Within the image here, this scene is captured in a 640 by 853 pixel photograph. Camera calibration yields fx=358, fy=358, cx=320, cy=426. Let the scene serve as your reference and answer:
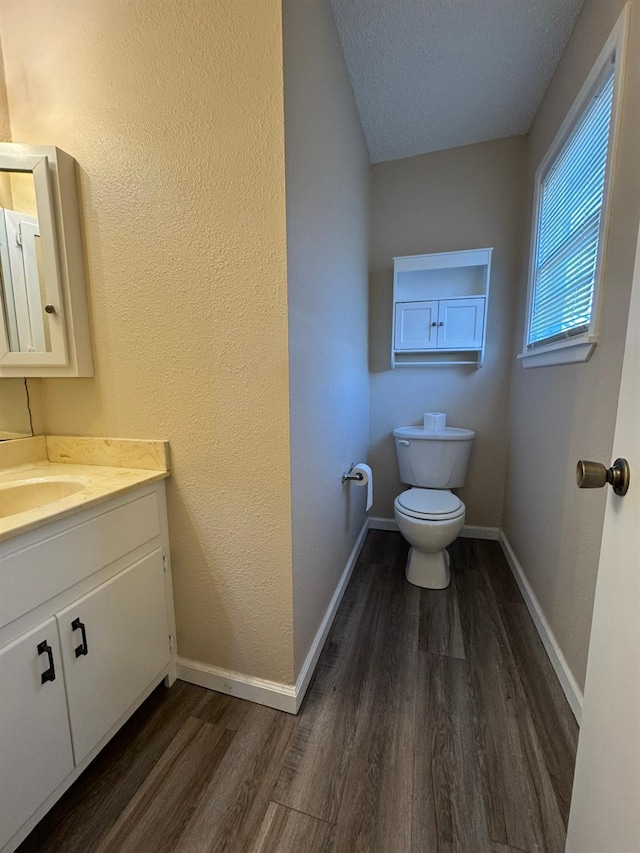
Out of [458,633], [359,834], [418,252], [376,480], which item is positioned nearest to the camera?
[359,834]

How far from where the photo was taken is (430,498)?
195 centimetres

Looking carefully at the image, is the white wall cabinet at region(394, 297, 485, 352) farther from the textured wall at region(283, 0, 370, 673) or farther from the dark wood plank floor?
the dark wood plank floor

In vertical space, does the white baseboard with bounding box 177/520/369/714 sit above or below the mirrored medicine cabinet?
below

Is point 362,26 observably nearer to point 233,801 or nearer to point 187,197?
point 187,197

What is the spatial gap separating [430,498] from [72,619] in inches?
63.6

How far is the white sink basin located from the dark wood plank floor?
2.60ft

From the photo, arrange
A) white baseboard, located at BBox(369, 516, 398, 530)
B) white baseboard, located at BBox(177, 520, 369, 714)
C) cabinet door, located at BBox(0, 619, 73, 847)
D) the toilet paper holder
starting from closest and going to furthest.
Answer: cabinet door, located at BBox(0, 619, 73, 847), white baseboard, located at BBox(177, 520, 369, 714), the toilet paper holder, white baseboard, located at BBox(369, 516, 398, 530)

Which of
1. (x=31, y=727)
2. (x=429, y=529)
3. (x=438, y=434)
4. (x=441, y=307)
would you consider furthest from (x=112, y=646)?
(x=441, y=307)

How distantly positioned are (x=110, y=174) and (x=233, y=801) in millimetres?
1862

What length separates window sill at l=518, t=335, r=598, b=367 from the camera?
47.1 inches

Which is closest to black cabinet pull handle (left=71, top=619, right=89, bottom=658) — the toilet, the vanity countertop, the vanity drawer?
the vanity drawer

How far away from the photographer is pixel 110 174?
44.6 inches

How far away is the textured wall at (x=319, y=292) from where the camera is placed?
107 cm

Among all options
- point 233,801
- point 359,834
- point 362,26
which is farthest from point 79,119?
point 359,834
